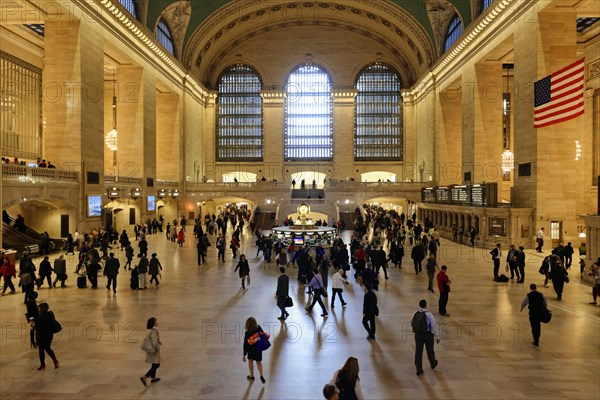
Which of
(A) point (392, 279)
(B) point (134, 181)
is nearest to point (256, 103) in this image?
(B) point (134, 181)

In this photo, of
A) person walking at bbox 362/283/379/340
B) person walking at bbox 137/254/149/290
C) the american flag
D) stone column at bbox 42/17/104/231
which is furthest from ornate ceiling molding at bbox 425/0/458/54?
person walking at bbox 362/283/379/340

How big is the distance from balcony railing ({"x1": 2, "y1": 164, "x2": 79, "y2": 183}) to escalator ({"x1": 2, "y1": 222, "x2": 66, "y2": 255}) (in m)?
2.21

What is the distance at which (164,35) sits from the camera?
34.5 meters

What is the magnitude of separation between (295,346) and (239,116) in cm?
4165

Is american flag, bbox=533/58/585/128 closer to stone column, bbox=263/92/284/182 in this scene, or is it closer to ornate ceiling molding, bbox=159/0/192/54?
ornate ceiling molding, bbox=159/0/192/54

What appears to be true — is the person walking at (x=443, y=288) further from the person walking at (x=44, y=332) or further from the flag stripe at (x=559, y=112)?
the flag stripe at (x=559, y=112)

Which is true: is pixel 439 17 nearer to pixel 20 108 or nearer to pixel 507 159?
pixel 507 159

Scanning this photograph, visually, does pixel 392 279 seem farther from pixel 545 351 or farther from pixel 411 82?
pixel 411 82

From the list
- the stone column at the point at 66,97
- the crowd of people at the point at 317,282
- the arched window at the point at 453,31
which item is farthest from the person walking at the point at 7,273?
the arched window at the point at 453,31

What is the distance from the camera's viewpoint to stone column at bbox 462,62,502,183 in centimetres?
2823

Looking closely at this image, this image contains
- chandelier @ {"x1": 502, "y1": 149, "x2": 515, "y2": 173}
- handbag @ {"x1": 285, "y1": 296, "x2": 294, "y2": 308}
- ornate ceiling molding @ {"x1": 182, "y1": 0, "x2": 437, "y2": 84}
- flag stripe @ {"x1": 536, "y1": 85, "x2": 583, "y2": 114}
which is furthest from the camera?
ornate ceiling molding @ {"x1": 182, "y1": 0, "x2": 437, "y2": 84}

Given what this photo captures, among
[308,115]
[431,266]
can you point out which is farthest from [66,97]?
[308,115]

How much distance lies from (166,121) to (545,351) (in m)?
34.7

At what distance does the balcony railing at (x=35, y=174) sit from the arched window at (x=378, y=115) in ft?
103
